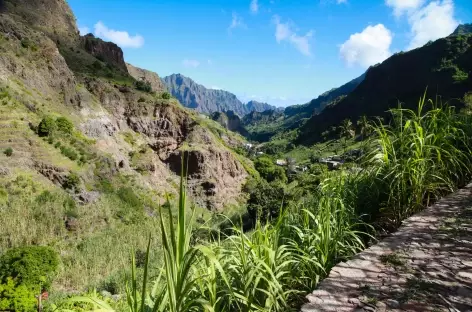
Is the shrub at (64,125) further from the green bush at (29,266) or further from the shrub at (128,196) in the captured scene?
the green bush at (29,266)

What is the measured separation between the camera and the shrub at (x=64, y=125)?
35487 millimetres

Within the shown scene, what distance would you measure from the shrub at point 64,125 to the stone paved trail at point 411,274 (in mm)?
38393

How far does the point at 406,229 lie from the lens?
2.92 m

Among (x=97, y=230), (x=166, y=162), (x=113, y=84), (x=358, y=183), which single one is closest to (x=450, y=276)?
(x=358, y=183)

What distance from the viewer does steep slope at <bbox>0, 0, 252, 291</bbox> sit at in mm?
26594

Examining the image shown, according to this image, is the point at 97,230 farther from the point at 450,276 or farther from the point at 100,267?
the point at 450,276

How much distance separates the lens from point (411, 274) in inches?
86.4

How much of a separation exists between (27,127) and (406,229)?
36.4 m

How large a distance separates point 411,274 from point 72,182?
34247 millimetres

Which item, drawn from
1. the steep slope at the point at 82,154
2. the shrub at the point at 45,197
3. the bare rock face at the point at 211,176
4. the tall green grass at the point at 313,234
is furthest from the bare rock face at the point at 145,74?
the tall green grass at the point at 313,234

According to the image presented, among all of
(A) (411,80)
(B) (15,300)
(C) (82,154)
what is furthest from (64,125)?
(A) (411,80)

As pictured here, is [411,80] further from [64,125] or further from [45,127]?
[45,127]

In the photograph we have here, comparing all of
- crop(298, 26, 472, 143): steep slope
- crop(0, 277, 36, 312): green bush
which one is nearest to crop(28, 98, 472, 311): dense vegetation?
crop(0, 277, 36, 312): green bush

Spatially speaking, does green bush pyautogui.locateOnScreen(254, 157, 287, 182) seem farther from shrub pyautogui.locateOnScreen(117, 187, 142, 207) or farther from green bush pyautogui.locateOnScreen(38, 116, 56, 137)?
green bush pyautogui.locateOnScreen(38, 116, 56, 137)
